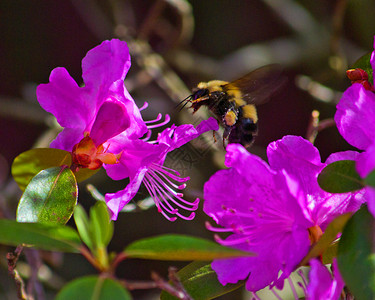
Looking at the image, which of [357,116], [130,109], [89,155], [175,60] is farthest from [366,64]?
[175,60]

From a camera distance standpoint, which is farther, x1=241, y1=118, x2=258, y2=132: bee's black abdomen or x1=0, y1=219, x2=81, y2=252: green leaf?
x1=241, y1=118, x2=258, y2=132: bee's black abdomen

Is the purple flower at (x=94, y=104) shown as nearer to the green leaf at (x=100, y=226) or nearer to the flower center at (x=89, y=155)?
the flower center at (x=89, y=155)

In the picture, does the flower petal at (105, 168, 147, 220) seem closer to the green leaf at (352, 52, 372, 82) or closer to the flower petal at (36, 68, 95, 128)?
the flower petal at (36, 68, 95, 128)

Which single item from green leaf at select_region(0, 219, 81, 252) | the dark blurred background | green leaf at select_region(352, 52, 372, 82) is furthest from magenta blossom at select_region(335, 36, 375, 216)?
the dark blurred background

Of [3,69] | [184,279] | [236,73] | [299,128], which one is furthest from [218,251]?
[3,69]

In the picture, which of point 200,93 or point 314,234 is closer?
point 314,234

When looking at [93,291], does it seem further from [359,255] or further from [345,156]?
[345,156]

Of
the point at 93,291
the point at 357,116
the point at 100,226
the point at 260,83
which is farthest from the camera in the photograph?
the point at 260,83
